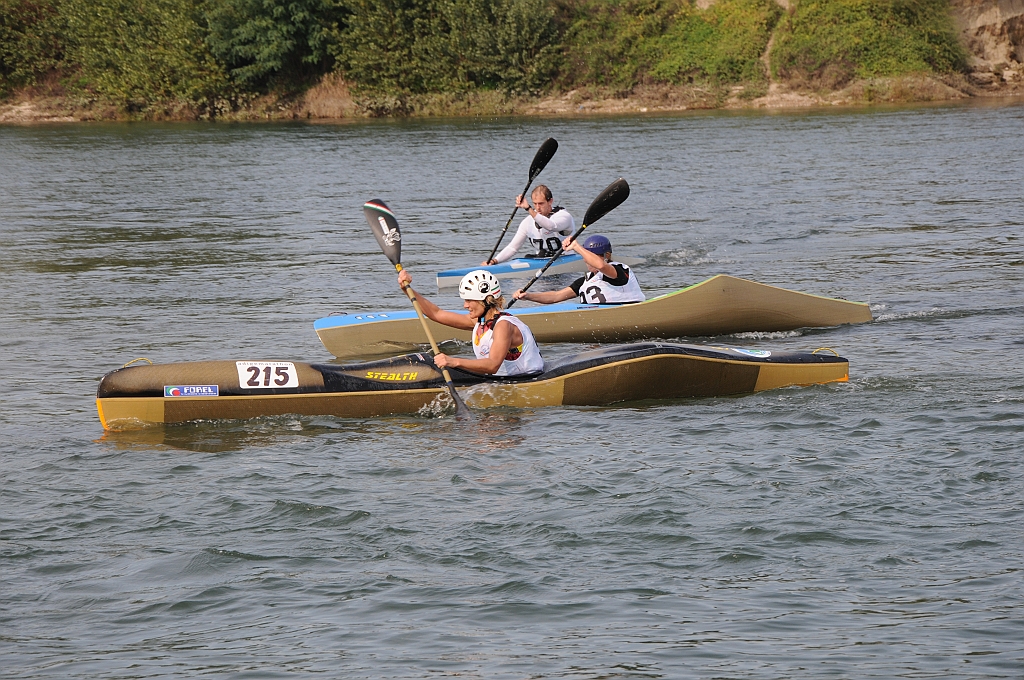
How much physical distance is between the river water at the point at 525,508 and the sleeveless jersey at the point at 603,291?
58 cm

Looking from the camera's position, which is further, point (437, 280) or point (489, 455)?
point (437, 280)

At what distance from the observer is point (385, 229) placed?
10.7 meters

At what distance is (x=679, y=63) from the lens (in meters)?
44.6

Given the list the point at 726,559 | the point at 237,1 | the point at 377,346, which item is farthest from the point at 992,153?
the point at 237,1

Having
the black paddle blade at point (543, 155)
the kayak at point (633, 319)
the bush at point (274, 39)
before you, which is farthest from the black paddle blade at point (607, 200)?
the bush at point (274, 39)

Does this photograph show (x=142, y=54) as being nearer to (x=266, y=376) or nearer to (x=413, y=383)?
(x=266, y=376)

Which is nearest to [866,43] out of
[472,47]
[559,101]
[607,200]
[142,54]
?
[559,101]

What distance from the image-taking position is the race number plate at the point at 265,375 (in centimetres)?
873

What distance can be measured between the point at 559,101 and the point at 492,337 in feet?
123

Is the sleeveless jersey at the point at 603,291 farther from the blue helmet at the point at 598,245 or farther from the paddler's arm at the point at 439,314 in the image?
the paddler's arm at the point at 439,314

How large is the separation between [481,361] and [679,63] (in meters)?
37.9

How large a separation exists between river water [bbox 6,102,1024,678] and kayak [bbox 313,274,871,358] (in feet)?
0.74

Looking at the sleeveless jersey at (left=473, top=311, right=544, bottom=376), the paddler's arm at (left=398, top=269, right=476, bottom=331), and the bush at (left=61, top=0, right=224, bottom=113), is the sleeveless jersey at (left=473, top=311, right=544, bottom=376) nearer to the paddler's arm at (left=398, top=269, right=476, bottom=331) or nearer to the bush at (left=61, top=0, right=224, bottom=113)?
the paddler's arm at (left=398, top=269, right=476, bottom=331)

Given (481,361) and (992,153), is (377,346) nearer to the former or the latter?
(481,361)
